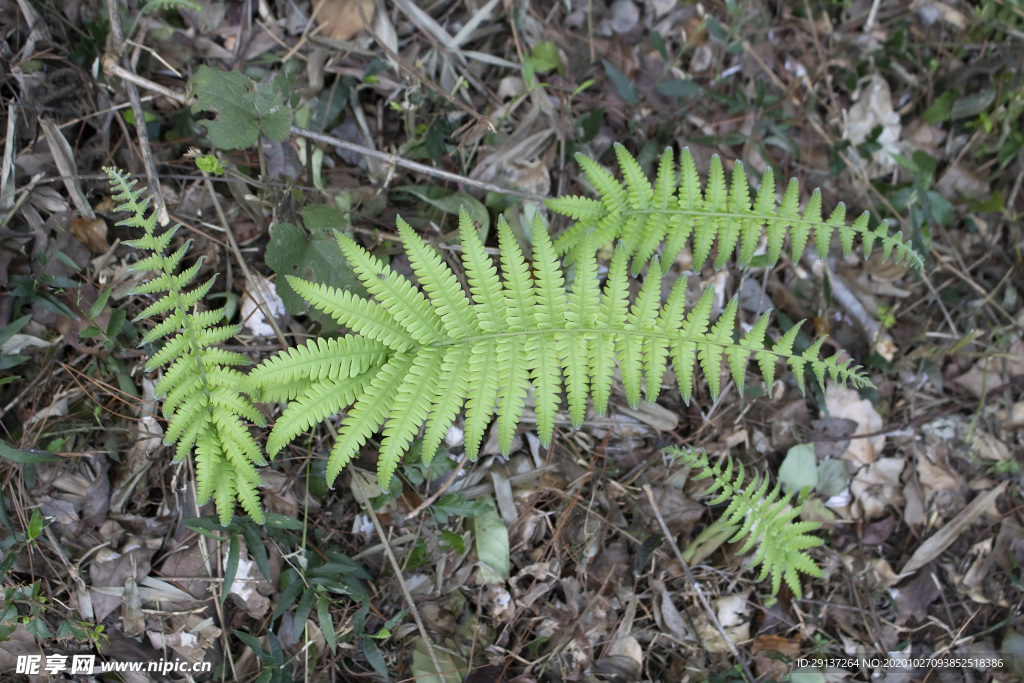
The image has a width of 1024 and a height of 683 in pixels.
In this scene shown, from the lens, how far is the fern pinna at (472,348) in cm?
241

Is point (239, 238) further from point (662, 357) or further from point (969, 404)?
point (969, 404)

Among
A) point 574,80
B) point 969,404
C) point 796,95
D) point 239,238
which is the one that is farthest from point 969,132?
point 239,238

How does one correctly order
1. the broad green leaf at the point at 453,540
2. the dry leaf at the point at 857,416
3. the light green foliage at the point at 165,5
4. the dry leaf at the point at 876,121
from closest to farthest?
Result: 1. the light green foliage at the point at 165,5
2. the broad green leaf at the point at 453,540
3. the dry leaf at the point at 857,416
4. the dry leaf at the point at 876,121

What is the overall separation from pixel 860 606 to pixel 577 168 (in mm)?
3183

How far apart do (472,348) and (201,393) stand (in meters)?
1.21

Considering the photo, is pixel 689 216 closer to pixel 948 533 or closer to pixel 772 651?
pixel 772 651

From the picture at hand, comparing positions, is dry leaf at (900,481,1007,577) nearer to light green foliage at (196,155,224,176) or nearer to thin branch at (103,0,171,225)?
light green foliage at (196,155,224,176)

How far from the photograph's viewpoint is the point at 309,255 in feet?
9.90

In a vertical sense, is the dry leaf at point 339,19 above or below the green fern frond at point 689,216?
above

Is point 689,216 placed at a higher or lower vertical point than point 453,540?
higher

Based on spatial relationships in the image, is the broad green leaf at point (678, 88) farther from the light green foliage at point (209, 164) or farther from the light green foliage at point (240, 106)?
the light green foliage at point (209, 164)

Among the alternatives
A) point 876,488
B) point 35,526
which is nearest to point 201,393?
point 35,526

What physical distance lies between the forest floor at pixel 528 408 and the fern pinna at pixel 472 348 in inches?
25.5

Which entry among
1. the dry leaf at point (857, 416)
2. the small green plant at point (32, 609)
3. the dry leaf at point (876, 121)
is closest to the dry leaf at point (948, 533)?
the dry leaf at point (857, 416)
